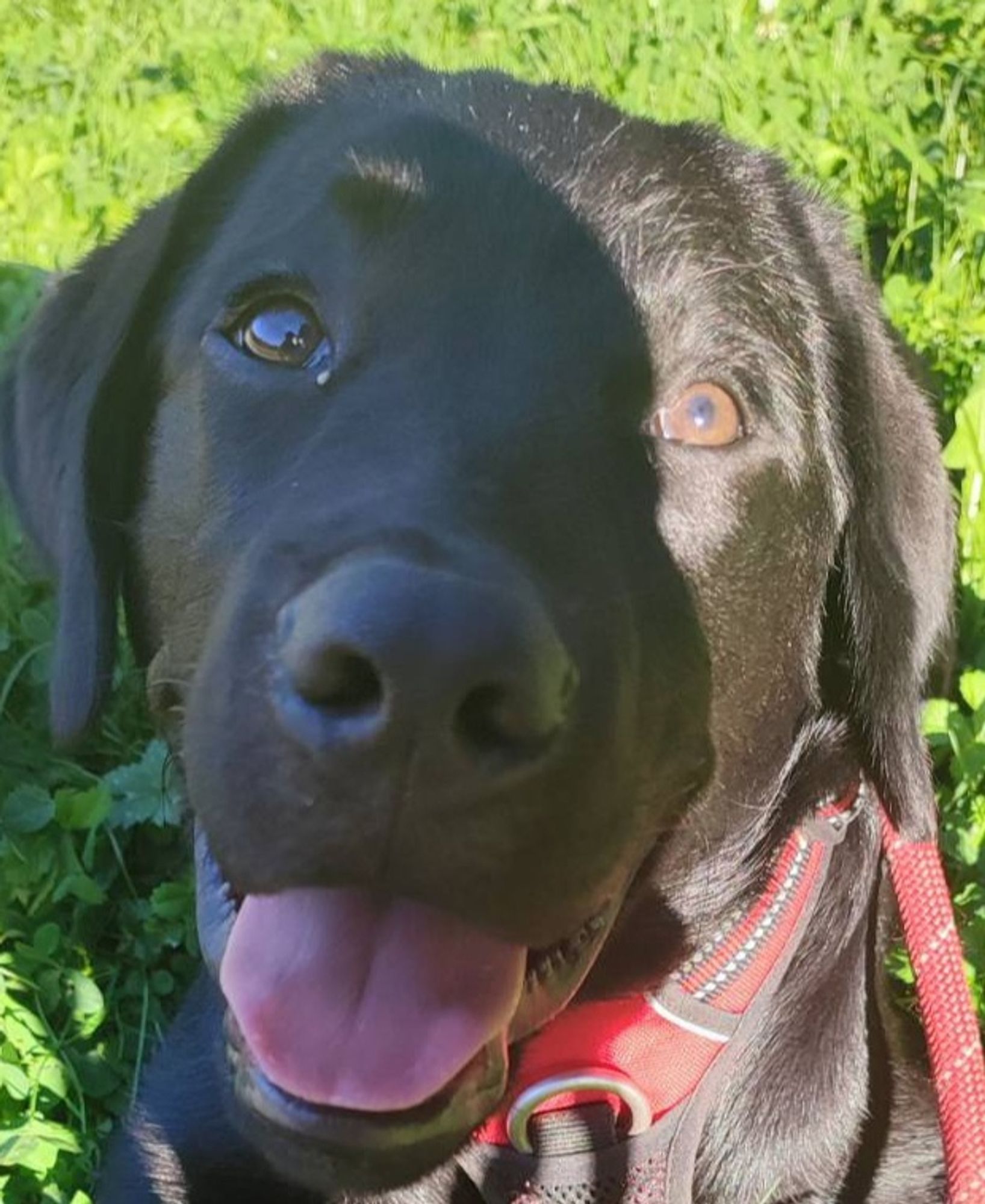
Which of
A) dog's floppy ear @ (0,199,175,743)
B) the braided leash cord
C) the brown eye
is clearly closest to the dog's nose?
the brown eye

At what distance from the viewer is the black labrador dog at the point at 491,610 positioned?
5.18ft

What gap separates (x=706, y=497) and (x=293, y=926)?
73cm

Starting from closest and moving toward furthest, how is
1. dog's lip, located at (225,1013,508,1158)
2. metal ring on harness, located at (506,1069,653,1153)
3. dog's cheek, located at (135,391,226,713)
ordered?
1. dog's lip, located at (225,1013,508,1158)
2. dog's cheek, located at (135,391,226,713)
3. metal ring on harness, located at (506,1069,653,1153)

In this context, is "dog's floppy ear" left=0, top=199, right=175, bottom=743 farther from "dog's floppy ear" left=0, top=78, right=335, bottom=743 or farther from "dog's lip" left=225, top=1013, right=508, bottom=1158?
"dog's lip" left=225, top=1013, right=508, bottom=1158

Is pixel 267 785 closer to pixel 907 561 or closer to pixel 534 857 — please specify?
pixel 534 857

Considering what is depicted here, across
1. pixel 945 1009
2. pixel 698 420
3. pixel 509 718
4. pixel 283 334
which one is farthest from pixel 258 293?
pixel 945 1009

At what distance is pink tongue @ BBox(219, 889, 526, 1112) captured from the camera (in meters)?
1.75

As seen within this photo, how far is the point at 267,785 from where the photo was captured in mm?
1612

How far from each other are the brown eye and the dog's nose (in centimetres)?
58

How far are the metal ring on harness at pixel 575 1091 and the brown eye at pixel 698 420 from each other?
2.76 ft

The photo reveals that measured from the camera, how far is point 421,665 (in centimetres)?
146

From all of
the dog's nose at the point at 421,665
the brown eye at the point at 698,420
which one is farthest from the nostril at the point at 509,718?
the brown eye at the point at 698,420

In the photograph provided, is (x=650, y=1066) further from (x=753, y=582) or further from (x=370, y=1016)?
(x=753, y=582)

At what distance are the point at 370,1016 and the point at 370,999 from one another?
2 cm
